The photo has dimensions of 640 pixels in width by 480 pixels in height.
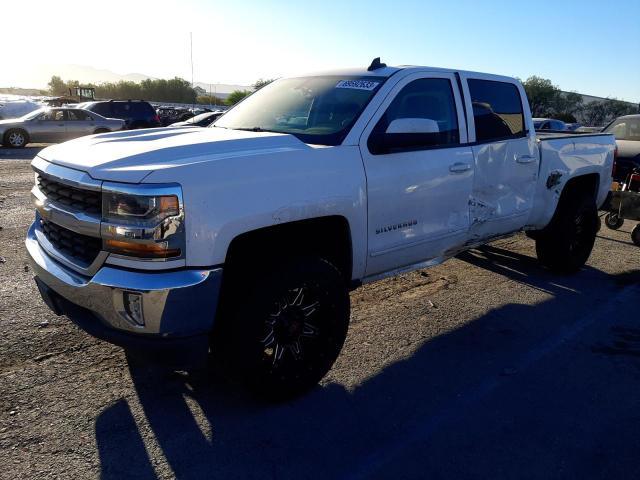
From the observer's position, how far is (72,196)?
116 inches

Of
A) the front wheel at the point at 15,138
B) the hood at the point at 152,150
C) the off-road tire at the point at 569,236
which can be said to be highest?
the hood at the point at 152,150

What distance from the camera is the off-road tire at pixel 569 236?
5.71 meters

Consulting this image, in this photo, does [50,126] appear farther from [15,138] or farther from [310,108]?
[310,108]

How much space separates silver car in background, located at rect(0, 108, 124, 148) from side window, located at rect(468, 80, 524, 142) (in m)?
16.7

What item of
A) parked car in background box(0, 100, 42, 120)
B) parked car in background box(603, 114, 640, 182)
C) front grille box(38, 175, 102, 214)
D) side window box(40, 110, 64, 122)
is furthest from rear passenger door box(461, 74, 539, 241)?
parked car in background box(0, 100, 42, 120)

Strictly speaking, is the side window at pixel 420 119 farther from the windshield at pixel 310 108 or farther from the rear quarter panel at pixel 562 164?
the rear quarter panel at pixel 562 164

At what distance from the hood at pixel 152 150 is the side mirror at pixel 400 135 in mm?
509

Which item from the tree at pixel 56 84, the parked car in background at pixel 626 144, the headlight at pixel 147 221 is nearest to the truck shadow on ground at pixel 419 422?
the headlight at pixel 147 221

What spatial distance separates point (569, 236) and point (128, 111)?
19904 millimetres

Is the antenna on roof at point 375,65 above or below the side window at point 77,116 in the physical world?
above

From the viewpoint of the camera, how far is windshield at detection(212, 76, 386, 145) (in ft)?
12.0

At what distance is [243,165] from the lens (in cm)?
288

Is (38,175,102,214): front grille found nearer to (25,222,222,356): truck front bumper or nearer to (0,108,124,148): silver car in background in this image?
(25,222,222,356): truck front bumper

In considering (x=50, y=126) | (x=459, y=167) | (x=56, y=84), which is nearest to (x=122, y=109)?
(x=50, y=126)
